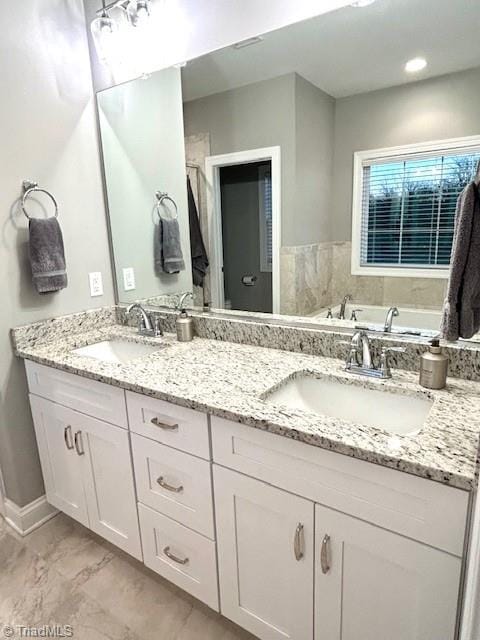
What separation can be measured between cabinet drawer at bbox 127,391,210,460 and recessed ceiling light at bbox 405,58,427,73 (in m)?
1.27

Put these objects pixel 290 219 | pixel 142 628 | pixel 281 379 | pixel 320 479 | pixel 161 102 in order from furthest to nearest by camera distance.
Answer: pixel 161 102 → pixel 290 219 → pixel 142 628 → pixel 281 379 → pixel 320 479

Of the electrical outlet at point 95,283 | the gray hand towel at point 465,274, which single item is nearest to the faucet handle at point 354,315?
the gray hand towel at point 465,274

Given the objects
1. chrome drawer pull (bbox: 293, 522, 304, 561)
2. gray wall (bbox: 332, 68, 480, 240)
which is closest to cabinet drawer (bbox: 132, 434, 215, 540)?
chrome drawer pull (bbox: 293, 522, 304, 561)

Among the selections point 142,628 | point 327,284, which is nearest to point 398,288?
point 327,284

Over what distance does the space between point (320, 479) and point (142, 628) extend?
1010mm

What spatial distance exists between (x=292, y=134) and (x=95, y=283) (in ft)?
3.97

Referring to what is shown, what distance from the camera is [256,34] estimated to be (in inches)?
55.3

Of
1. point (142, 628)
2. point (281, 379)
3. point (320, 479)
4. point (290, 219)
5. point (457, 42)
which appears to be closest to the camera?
point (320, 479)

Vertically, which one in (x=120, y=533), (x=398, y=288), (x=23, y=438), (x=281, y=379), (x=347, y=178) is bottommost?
(x=120, y=533)

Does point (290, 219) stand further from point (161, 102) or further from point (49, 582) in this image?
point (49, 582)

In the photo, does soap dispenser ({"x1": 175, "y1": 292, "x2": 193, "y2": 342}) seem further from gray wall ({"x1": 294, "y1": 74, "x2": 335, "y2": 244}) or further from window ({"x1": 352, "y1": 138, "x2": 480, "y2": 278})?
window ({"x1": 352, "y1": 138, "x2": 480, "y2": 278})

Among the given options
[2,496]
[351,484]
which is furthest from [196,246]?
[2,496]

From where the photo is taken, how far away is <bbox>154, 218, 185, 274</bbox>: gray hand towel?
1.92m

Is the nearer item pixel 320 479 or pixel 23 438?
pixel 320 479
